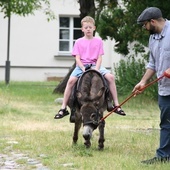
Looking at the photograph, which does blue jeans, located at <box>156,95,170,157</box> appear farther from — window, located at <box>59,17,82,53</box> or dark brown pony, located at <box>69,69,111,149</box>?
window, located at <box>59,17,82,53</box>

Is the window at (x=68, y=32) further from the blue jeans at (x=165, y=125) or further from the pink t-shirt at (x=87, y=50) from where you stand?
the blue jeans at (x=165, y=125)

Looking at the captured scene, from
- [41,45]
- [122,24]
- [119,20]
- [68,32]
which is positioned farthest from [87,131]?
[68,32]

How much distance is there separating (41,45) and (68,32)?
1788 mm

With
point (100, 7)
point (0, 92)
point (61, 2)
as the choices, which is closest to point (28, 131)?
point (0, 92)

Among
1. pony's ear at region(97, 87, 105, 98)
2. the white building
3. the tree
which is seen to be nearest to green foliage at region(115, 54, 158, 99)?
the tree

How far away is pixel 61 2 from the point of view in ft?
133

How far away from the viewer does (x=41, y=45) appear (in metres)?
41.3

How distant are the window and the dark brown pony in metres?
30.4

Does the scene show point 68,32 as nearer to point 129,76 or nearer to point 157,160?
point 129,76

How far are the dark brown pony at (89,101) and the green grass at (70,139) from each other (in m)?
0.41

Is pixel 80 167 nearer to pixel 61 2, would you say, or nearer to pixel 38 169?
pixel 38 169

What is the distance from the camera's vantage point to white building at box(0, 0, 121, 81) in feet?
134

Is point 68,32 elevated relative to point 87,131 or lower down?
elevated

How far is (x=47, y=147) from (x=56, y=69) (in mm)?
30194
